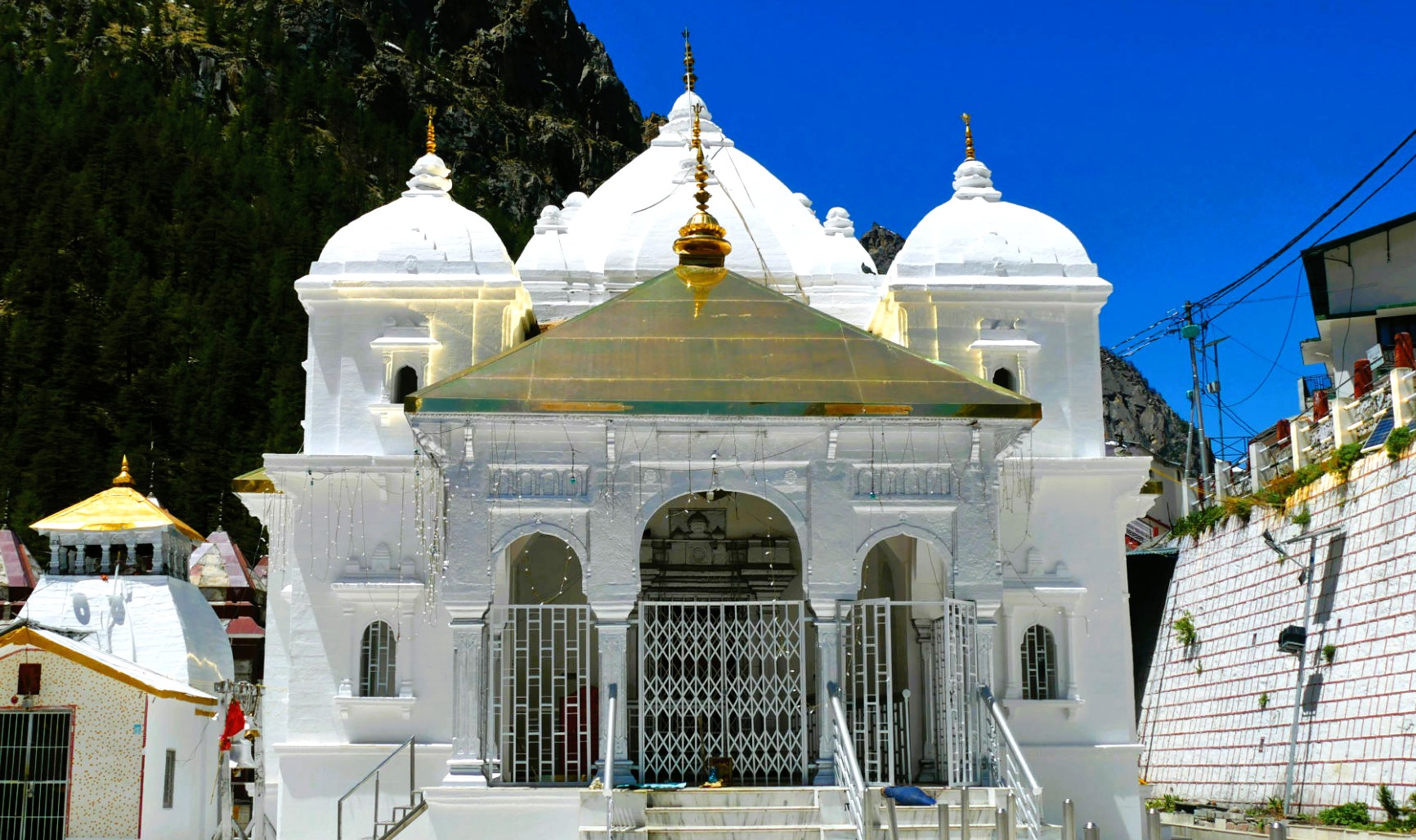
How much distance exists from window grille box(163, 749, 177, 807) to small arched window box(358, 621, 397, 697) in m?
5.12

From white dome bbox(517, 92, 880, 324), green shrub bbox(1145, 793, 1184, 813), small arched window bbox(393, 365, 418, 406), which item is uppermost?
white dome bbox(517, 92, 880, 324)

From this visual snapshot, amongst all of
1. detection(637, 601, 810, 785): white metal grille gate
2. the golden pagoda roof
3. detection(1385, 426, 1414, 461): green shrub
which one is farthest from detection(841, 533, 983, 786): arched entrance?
the golden pagoda roof

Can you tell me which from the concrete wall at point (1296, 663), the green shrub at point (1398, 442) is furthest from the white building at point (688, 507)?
the green shrub at point (1398, 442)

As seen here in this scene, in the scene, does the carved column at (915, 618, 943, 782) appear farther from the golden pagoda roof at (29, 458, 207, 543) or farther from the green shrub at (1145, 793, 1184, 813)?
the golden pagoda roof at (29, 458, 207, 543)

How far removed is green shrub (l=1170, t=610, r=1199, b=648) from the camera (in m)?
24.9

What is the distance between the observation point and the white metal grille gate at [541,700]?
52.5 ft

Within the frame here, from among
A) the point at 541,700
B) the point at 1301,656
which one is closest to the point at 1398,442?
the point at 1301,656

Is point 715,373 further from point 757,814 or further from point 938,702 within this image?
point 938,702

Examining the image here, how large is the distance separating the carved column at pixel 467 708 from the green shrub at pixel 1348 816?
9.39 m

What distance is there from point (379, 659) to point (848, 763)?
6.13 metres

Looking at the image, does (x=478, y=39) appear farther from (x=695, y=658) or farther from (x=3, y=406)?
(x=695, y=658)

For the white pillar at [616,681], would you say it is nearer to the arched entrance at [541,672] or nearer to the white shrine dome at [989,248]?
the arched entrance at [541,672]

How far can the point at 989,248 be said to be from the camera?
1920cm

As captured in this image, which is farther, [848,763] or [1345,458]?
[1345,458]
